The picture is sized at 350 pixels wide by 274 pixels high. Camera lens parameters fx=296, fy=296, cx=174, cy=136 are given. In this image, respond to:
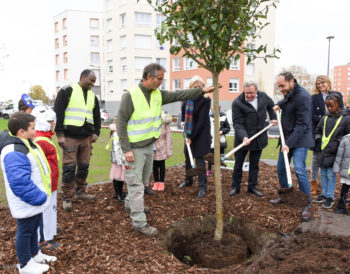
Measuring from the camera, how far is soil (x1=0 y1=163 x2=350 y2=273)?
3047 millimetres

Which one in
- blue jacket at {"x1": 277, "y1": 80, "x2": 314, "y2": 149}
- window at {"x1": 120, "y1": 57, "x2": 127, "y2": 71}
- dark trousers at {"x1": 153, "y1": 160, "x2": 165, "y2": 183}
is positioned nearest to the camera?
blue jacket at {"x1": 277, "y1": 80, "x2": 314, "y2": 149}

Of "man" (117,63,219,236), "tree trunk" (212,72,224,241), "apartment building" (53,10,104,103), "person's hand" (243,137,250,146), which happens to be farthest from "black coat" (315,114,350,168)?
"apartment building" (53,10,104,103)

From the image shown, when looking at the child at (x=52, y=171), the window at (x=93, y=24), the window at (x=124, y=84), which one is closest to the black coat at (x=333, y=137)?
the child at (x=52, y=171)

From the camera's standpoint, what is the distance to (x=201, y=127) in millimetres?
5289

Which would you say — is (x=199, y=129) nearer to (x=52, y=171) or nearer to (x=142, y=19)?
(x=52, y=171)

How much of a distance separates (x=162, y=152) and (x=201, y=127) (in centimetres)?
92

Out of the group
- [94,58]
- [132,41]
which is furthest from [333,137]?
[94,58]

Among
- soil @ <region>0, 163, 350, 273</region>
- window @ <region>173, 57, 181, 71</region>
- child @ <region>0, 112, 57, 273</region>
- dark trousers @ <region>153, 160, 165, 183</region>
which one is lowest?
soil @ <region>0, 163, 350, 273</region>

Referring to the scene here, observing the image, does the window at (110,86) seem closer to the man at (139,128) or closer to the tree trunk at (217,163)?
the man at (139,128)

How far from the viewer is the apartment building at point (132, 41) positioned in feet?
128

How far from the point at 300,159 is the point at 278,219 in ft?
3.18

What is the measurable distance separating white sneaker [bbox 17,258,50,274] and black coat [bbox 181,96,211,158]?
3.10 m

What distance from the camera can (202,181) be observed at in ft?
17.1

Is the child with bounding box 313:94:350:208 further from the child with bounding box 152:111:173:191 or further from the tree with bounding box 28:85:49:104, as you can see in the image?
the tree with bounding box 28:85:49:104
